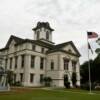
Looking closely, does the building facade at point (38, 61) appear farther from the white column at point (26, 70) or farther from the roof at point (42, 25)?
the roof at point (42, 25)

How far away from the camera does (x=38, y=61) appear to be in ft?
163

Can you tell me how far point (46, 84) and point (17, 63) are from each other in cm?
934

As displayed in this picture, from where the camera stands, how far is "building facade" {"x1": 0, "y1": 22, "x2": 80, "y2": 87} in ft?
156

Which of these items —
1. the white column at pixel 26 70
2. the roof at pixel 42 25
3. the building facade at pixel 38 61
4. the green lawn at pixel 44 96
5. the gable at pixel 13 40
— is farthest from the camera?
the roof at pixel 42 25

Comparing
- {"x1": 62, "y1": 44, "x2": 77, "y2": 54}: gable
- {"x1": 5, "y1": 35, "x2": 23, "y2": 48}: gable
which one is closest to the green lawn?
{"x1": 62, "y1": 44, "x2": 77, "y2": 54}: gable

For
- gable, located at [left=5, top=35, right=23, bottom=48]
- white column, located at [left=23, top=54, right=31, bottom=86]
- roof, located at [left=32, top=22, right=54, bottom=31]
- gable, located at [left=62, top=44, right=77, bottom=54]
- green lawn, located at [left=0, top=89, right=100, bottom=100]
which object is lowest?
Result: green lawn, located at [left=0, top=89, right=100, bottom=100]

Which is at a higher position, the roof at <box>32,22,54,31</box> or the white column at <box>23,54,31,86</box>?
the roof at <box>32,22,54,31</box>

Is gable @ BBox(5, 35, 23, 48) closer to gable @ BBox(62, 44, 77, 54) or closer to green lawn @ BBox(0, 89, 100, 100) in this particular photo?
gable @ BBox(62, 44, 77, 54)

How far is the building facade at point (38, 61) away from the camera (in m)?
47.4

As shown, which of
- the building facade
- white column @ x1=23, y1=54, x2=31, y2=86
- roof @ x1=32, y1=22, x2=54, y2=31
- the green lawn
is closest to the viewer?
the green lawn

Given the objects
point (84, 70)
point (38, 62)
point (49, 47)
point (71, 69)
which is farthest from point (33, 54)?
point (84, 70)

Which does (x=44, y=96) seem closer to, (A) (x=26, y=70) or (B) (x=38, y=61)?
(A) (x=26, y=70)

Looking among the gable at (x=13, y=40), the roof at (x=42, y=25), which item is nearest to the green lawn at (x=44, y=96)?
the gable at (x=13, y=40)

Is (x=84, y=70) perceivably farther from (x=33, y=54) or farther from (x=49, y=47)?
(x=33, y=54)
